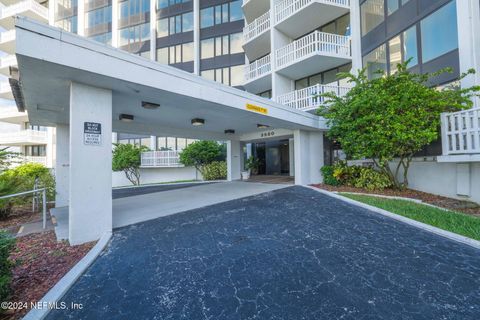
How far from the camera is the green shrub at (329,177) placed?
9.60m

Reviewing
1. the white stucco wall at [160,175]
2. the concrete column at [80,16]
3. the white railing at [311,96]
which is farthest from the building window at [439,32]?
the concrete column at [80,16]

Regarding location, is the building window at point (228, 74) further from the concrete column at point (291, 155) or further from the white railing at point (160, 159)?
the white railing at point (160, 159)

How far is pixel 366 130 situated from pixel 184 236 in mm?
7458

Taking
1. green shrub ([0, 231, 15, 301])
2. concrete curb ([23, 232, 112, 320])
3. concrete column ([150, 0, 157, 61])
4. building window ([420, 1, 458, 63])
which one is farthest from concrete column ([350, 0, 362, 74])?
concrete column ([150, 0, 157, 61])

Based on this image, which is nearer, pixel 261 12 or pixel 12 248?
pixel 12 248

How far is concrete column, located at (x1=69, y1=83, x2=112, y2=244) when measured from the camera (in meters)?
Answer: 3.82

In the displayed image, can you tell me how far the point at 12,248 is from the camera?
2404mm

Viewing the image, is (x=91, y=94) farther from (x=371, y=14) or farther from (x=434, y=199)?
(x=371, y=14)

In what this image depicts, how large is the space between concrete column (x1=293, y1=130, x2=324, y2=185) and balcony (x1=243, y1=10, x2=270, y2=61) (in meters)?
8.11

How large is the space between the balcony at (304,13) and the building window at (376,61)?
10.5 feet

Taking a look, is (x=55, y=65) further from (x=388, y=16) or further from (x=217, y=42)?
(x=217, y=42)

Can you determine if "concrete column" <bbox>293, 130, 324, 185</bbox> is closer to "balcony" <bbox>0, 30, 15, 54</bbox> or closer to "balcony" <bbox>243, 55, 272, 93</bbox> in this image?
"balcony" <bbox>243, 55, 272, 93</bbox>

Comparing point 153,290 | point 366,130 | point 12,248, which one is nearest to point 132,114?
point 12,248

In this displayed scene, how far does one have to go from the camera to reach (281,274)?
2.87 m
